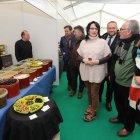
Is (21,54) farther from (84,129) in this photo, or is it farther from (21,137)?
(21,137)

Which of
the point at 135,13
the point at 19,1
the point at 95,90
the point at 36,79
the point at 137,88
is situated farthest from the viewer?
the point at 135,13

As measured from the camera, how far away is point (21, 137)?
55.4 inches

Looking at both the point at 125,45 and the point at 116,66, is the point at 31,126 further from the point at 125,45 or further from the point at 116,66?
the point at 125,45

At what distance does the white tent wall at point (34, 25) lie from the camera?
11.7ft

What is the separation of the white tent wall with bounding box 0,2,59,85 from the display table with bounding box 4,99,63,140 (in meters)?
2.29

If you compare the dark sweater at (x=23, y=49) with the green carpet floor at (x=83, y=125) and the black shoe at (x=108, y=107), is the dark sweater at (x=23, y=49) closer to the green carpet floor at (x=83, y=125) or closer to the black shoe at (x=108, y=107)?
the green carpet floor at (x=83, y=125)

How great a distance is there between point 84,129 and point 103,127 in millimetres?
261

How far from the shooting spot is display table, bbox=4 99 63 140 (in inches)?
55.4

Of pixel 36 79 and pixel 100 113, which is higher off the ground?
pixel 36 79

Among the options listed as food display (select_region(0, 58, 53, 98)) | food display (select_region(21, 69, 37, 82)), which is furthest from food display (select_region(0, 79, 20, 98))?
food display (select_region(21, 69, 37, 82))

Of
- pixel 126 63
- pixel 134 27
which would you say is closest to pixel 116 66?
pixel 126 63

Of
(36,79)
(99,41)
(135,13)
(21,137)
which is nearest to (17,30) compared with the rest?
(36,79)

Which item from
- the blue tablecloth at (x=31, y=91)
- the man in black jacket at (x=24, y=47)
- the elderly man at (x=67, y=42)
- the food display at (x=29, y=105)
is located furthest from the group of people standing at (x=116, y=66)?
the man in black jacket at (x=24, y=47)

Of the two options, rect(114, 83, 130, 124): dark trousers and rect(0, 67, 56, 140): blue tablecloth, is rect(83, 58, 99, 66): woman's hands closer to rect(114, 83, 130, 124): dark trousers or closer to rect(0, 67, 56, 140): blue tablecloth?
rect(114, 83, 130, 124): dark trousers
